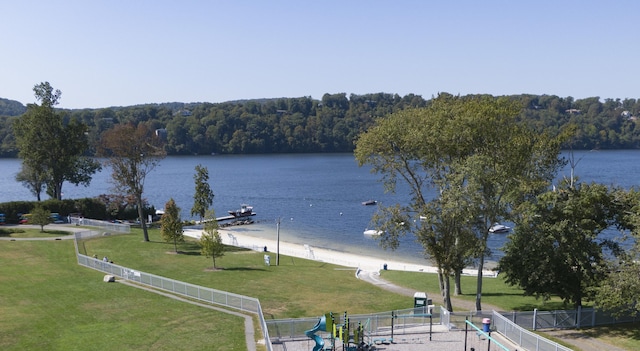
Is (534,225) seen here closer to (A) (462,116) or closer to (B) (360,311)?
(A) (462,116)

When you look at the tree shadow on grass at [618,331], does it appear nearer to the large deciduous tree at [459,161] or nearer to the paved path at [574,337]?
the paved path at [574,337]

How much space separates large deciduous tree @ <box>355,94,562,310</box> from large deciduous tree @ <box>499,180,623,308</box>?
154cm

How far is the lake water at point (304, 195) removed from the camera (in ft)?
260

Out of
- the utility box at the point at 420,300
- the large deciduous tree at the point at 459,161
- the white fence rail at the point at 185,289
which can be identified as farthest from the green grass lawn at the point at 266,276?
the large deciduous tree at the point at 459,161

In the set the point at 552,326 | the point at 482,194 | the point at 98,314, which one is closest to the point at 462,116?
the point at 482,194

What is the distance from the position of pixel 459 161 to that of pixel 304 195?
97.2m

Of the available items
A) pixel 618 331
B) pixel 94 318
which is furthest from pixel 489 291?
pixel 94 318

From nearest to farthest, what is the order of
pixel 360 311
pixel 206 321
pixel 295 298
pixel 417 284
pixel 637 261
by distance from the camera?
pixel 637 261, pixel 206 321, pixel 360 311, pixel 295 298, pixel 417 284

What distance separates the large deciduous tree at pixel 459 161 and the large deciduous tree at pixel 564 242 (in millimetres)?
1541

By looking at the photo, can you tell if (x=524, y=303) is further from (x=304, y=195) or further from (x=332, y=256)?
(x=304, y=195)

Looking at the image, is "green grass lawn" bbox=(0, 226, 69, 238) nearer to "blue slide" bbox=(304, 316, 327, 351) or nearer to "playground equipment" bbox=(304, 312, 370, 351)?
"blue slide" bbox=(304, 316, 327, 351)

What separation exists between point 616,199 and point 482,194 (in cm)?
876

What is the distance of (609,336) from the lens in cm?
3019

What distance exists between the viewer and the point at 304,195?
423ft
